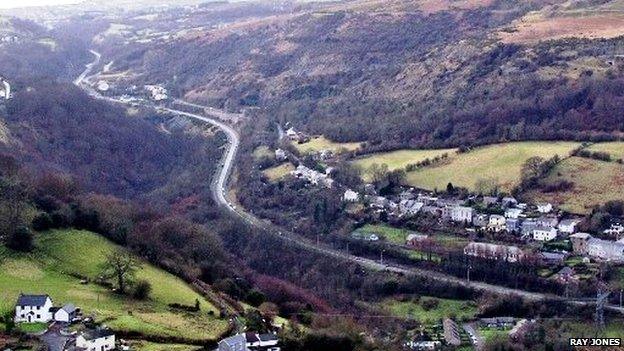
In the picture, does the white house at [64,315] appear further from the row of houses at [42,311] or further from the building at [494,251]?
the building at [494,251]

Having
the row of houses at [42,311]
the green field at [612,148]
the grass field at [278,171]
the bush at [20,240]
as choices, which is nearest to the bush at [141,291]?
the row of houses at [42,311]

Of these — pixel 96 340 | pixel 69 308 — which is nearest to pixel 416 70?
pixel 69 308

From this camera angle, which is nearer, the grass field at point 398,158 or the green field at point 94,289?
the green field at point 94,289

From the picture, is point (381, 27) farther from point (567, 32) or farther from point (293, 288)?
point (293, 288)

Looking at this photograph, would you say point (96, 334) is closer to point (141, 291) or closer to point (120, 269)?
point (141, 291)

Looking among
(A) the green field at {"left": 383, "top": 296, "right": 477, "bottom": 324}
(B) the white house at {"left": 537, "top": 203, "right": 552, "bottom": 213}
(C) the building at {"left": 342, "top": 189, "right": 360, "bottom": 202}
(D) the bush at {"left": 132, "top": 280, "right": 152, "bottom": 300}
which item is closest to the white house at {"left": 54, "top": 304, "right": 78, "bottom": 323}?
(D) the bush at {"left": 132, "top": 280, "right": 152, "bottom": 300}

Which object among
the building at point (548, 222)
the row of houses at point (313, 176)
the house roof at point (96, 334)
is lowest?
the row of houses at point (313, 176)

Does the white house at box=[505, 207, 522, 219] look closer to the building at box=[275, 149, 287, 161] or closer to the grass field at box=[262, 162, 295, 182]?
the grass field at box=[262, 162, 295, 182]
